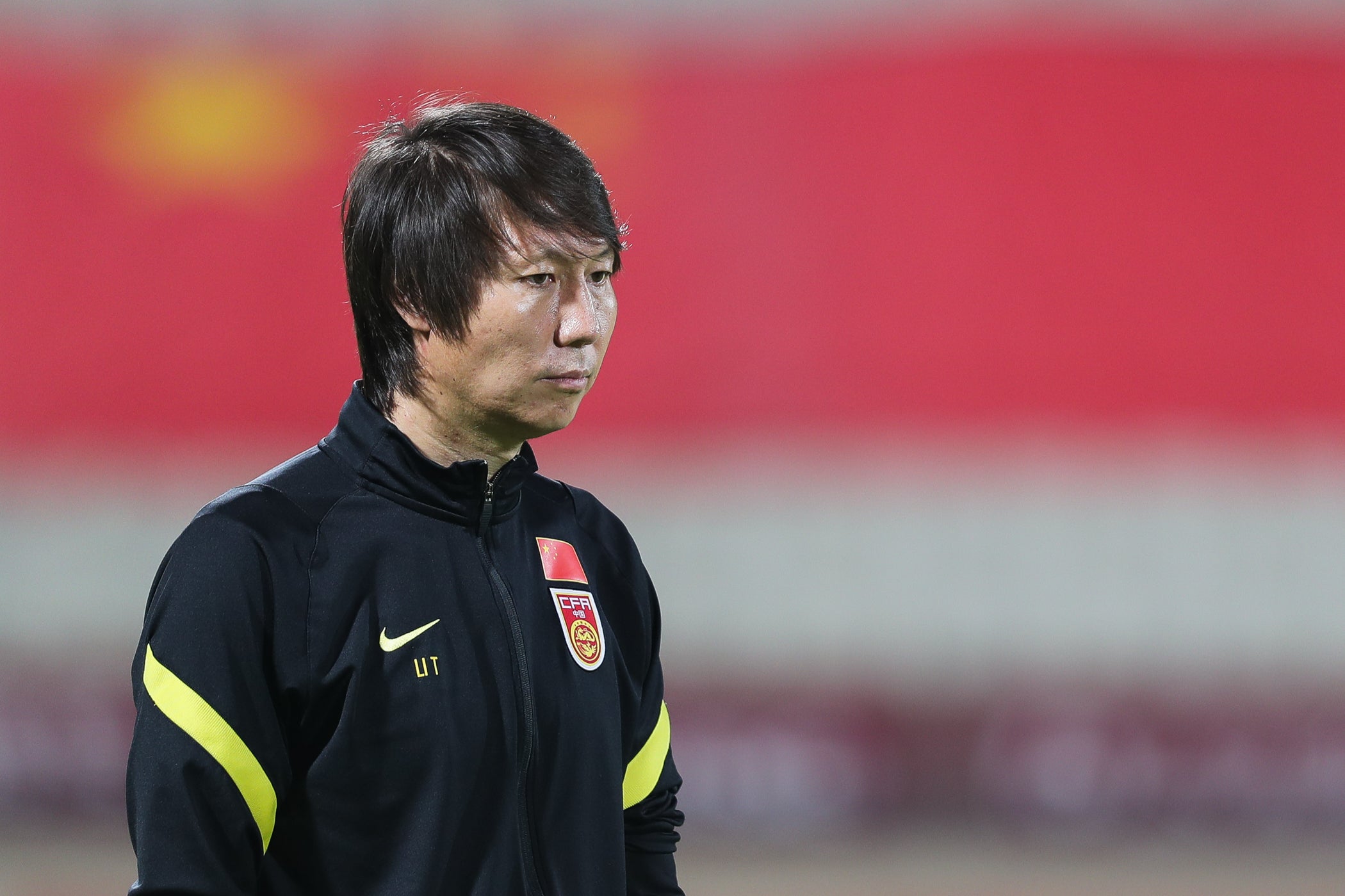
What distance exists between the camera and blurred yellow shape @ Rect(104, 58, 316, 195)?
3814 millimetres

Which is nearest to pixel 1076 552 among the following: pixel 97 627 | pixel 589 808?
pixel 97 627

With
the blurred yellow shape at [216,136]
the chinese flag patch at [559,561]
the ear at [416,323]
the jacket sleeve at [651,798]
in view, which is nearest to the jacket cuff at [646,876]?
the jacket sleeve at [651,798]

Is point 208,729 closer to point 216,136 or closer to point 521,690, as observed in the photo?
point 521,690

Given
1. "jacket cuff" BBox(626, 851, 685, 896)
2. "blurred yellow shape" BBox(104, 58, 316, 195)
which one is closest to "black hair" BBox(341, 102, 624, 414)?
"jacket cuff" BBox(626, 851, 685, 896)

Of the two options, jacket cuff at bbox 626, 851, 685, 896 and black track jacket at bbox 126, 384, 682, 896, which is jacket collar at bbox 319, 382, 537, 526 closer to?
black track jacket at bbox 126, 384, 682, 896

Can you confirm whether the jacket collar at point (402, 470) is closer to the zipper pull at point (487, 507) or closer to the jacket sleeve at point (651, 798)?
the zipper pull at point (487, 507)

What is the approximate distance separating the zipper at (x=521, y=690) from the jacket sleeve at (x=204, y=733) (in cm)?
16

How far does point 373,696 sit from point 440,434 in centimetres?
20

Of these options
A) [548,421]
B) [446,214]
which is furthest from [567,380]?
[446,214]

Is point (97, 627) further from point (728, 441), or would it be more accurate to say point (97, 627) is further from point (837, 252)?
point (837, 252)

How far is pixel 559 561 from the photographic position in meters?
1.04

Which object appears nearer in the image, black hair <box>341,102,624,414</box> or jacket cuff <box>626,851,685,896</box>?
black hair <box>341,102,624,414</box>

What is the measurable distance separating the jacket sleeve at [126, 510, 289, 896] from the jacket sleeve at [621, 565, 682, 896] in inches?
12.2

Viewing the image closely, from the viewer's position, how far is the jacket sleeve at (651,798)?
108cm
